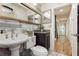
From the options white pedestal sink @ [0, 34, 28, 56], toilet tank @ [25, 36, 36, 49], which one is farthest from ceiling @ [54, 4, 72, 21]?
white pedestal sink @ [0, 34, 28, 56]

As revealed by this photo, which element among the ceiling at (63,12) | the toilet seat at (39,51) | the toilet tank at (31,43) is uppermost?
the ceiling at (63,12)

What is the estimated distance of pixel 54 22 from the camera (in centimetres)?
127

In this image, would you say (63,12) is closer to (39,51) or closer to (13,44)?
(39,51)

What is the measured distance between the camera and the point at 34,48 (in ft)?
4.11

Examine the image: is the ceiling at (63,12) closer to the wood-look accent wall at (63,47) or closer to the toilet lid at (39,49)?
the wood-look accent wall at (63,47)

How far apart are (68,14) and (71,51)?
1.77 ft

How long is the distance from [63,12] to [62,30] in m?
0.28

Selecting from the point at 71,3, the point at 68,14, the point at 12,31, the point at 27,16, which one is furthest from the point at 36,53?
the point at 71,3

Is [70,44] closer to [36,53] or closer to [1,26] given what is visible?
[36,53]

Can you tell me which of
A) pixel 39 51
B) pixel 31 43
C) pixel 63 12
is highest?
pixel 63 12

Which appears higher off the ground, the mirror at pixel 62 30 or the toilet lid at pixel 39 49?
the mirror at pixel 62 30

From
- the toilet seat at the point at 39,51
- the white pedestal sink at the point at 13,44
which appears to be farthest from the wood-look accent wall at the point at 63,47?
the white pedestal sink at the point at 13,44

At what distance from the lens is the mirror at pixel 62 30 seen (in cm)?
121

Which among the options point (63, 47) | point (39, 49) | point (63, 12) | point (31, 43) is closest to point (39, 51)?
point (39, 49)
